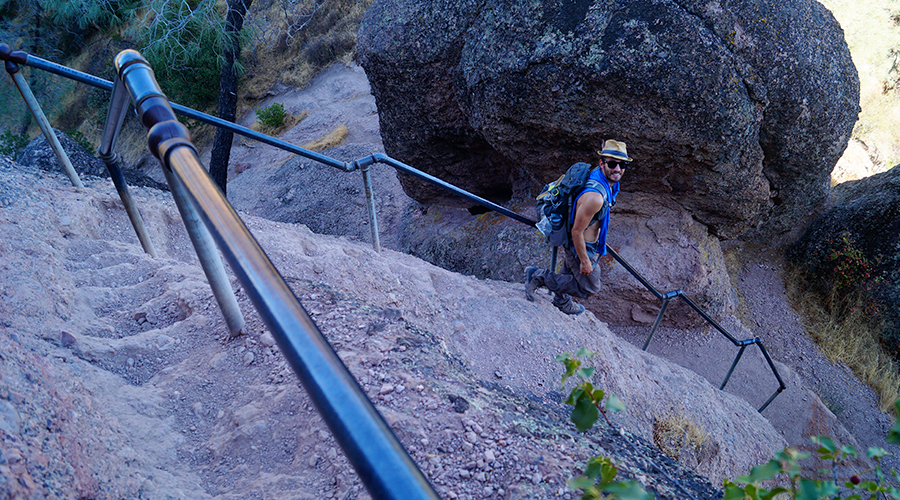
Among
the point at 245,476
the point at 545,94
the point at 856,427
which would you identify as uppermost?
the point at 545,94

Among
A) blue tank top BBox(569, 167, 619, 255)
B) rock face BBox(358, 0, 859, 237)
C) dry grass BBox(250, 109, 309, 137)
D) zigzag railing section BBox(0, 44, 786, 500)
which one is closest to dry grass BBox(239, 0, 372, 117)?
dry grass BBox(250, 109, 309, 137)

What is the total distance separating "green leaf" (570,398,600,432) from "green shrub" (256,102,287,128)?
13.5 meters

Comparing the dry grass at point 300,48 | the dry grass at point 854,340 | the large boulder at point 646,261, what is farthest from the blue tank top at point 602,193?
the dry grass at point 300,48

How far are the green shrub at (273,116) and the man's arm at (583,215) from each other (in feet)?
37.4

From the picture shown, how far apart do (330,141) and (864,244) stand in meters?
9.41

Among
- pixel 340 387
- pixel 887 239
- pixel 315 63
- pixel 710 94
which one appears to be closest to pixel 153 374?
pixel 340 387

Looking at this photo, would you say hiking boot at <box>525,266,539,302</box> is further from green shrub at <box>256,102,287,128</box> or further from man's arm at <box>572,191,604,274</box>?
green shrub at <box>256,102,287,128</box>

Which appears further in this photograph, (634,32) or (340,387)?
(634,32)

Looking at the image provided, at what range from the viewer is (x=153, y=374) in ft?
6.22

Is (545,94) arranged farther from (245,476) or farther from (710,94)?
(245,476)

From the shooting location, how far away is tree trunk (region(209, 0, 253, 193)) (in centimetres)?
771

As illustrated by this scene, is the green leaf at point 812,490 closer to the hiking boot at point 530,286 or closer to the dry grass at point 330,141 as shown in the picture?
the hiking boot at point 530,286

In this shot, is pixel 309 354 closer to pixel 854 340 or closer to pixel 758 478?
pixel 758 478

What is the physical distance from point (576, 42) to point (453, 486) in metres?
4.15
